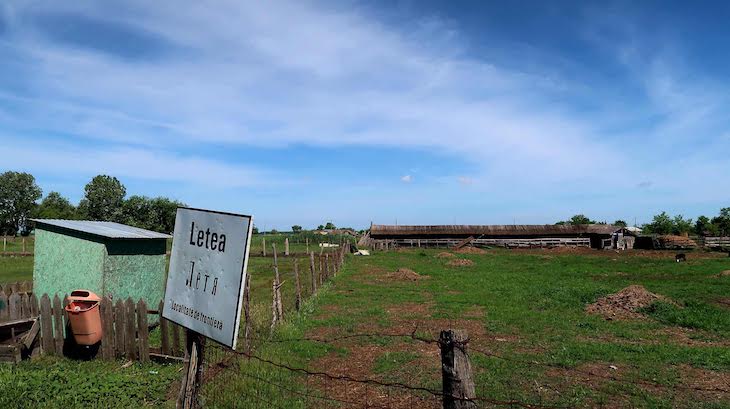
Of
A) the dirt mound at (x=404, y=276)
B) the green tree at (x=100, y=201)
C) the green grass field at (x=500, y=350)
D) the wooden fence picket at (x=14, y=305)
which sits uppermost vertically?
the green tree at (x=100, y=201)

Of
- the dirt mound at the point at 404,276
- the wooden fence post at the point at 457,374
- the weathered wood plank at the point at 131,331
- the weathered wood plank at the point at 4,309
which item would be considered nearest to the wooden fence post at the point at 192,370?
the wooden fence post at the point at 457,374

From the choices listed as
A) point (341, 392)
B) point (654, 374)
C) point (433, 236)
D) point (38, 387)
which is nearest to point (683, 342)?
point (654, 374)

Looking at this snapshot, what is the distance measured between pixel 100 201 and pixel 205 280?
88.0m

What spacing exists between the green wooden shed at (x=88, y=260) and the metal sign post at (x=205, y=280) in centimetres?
733

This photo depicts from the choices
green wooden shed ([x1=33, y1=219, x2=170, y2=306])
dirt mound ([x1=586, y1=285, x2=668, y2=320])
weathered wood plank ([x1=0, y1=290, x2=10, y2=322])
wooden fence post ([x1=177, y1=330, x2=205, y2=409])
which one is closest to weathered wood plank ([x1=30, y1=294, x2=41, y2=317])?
weathered wood plank ([x1=0, y1=290, x2=10, y2=322])

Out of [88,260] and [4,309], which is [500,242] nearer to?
[88,260]

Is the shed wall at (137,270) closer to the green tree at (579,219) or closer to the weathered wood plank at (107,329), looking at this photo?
the weathered wood plank at (107,329)

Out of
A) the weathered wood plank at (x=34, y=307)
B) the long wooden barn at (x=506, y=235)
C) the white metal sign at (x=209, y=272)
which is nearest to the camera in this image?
the white metal sign at (x=209, y=272)

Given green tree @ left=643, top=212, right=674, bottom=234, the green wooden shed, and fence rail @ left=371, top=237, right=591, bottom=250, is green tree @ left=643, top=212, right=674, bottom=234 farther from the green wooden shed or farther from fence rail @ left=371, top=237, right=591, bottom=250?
the green wooden shed

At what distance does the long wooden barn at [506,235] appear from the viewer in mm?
57531

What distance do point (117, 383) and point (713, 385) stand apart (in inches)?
371

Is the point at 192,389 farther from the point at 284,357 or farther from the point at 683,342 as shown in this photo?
the point at 683,342

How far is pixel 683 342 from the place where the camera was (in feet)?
35.8

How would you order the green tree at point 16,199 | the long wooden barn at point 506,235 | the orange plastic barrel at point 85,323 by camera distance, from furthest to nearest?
the green tree at point 16,199 < the long wooden barn at point 506,235 < the orange plastic barrel at point 85,323
